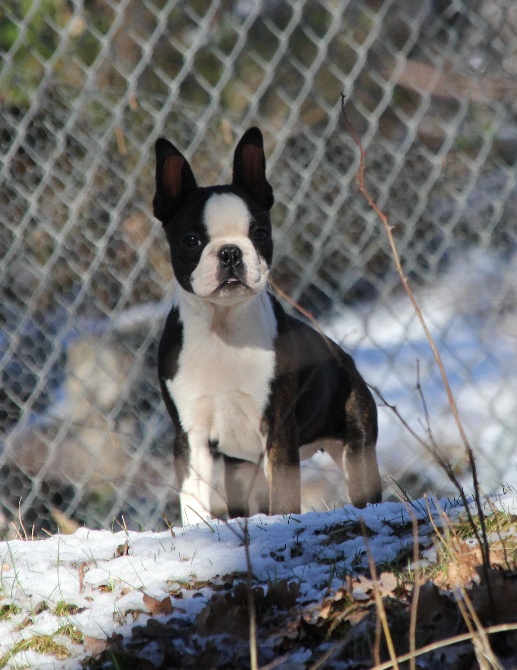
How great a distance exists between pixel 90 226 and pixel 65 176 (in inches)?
10.4

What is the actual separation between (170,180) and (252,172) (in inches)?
10.9

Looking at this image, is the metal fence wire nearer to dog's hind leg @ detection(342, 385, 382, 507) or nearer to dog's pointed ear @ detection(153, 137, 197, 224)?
dog's hind leg @ detection(342, 385, 382, 507)

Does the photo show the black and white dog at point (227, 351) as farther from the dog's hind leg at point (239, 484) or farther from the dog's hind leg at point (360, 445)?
the dog's hind leg at point (360, 445)

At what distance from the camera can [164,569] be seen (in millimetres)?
2182

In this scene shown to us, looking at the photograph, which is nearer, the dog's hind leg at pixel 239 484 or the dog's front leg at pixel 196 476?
the dog's front leg at pixel 196 476

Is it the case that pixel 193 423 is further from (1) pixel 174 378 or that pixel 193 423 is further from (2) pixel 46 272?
(2) pixel 46 272

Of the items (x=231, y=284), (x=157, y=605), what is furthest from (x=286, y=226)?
(x=157, y=605)

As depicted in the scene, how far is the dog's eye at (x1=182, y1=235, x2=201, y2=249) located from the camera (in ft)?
10.3

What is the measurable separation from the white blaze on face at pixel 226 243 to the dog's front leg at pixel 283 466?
0.45 meters

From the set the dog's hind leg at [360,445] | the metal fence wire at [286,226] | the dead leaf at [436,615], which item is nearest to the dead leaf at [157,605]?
the dead leaf at [436,615]

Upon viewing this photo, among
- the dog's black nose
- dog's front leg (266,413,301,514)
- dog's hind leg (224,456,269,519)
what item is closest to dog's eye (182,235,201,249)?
the dog's black nose

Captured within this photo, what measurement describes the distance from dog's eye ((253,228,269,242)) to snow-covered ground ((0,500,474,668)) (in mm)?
992

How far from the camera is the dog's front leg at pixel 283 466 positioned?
3.11m

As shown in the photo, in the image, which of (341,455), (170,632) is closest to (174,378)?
(341,455)
